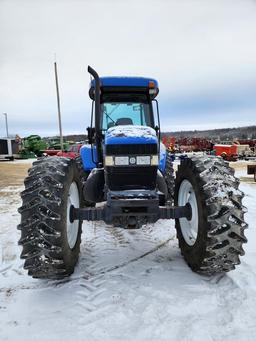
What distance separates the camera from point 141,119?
5551 mm

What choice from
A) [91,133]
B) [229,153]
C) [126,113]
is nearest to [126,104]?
[126,113]

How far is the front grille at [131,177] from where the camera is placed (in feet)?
12.5

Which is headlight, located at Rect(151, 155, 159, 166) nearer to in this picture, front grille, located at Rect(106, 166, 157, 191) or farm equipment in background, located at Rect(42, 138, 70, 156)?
front grille, located at Rect(106, 166, 157, 191)

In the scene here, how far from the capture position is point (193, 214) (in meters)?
4.01

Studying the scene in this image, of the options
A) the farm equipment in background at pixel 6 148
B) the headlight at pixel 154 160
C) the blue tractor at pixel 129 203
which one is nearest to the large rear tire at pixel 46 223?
the blue tractor at pixel 129 203

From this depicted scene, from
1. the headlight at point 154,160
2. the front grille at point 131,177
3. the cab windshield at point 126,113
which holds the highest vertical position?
the cab windshield at point 126,113

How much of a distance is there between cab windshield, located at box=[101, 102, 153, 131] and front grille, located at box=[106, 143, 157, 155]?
179 centimetres

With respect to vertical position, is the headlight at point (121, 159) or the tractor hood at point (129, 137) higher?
the tractor hood at point (129, 137)

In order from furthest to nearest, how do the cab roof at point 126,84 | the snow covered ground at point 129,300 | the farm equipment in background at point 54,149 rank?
the farm equipment in background at point 54,149 < the cab roof at point 126,84 < the snow covered ground at point 129,300

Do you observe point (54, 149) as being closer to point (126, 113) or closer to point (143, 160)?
point (126, 113)

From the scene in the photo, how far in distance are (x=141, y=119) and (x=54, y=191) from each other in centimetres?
258

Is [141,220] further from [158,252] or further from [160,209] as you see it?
[158,252]

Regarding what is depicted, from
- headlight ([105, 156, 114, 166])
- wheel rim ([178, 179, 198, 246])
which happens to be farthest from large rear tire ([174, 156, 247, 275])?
headlight ([105, 156, 114, 166])

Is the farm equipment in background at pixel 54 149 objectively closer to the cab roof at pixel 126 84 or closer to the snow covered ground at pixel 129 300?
the cab roof at pixel 126 84
